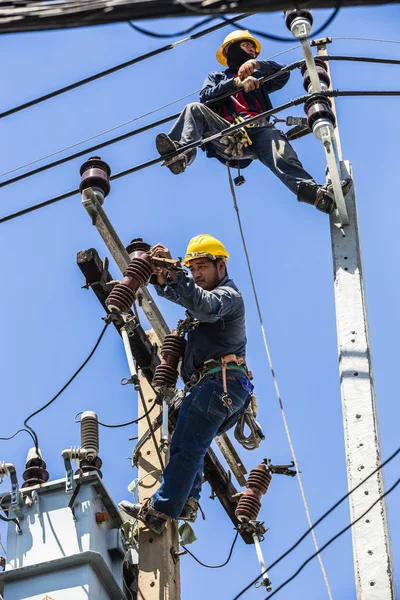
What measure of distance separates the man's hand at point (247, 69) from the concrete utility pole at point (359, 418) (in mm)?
2413

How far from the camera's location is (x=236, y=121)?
10.0 meters

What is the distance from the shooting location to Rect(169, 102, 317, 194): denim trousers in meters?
9.53

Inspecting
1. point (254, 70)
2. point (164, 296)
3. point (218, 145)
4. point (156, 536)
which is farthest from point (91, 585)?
point (254, 70)

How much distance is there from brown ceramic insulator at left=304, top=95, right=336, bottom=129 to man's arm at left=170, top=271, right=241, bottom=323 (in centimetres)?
129

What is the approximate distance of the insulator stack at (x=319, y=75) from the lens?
8.99m

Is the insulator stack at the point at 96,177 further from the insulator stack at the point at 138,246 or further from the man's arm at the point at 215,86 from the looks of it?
the man's arm at the point at 215,86

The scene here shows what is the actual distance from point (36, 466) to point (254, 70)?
3837 millimetres

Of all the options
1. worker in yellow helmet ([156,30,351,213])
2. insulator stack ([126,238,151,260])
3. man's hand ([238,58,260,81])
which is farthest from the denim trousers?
insulator stack ([126,238,151,260])

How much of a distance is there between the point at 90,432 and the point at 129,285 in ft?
4.42

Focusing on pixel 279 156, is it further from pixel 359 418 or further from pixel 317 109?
pixel 359 418

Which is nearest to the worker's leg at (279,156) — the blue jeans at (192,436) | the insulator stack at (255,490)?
the blue jeans at (192,436)

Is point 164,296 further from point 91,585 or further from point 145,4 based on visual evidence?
point 145,4

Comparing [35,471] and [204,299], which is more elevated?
[204,299]

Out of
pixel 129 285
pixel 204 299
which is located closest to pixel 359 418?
pixel 204 299
